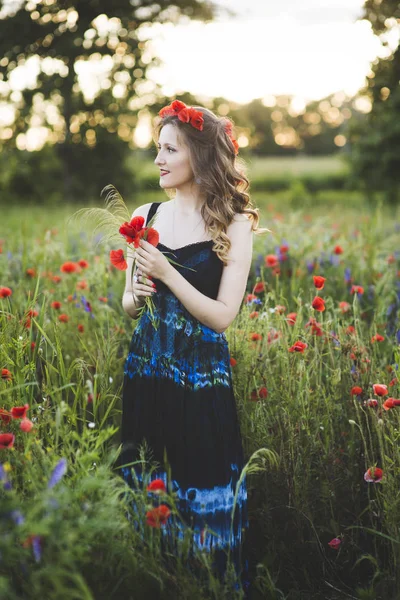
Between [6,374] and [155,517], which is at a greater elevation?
[6,374]

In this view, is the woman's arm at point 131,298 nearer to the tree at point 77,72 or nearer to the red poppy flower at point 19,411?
the red poppy flower at point 19,411

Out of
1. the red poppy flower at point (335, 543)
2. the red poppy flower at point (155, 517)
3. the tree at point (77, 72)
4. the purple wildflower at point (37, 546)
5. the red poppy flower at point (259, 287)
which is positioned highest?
the tree at point (77, 72)

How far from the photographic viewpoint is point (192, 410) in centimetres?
194

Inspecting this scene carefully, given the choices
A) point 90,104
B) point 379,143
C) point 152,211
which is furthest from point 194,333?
point 90,104

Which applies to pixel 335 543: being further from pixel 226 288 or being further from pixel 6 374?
pixel 6 374

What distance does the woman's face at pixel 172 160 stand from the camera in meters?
2.04

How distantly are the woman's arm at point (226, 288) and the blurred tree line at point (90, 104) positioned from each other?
23.2 feet

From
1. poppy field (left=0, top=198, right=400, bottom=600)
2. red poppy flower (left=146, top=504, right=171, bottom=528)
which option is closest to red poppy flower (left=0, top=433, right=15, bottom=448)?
poppy field (left=0, top=198, right=400, bottom=600)

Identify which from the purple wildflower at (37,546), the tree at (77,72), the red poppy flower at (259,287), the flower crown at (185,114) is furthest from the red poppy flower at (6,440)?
the tree at (77,72)

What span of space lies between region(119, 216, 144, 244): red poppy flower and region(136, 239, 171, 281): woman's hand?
0.16 ft

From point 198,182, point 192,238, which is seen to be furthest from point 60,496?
point 198,182

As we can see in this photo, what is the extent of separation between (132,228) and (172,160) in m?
0.41

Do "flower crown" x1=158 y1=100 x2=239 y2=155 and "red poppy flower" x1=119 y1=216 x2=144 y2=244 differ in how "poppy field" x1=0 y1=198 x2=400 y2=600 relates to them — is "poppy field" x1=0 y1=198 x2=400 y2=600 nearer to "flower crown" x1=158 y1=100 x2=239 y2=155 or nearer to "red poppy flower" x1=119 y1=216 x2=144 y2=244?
"red poppy flower" x1=119 y1=216 x2=144 y2=244

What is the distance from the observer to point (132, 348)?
6.86 feet
